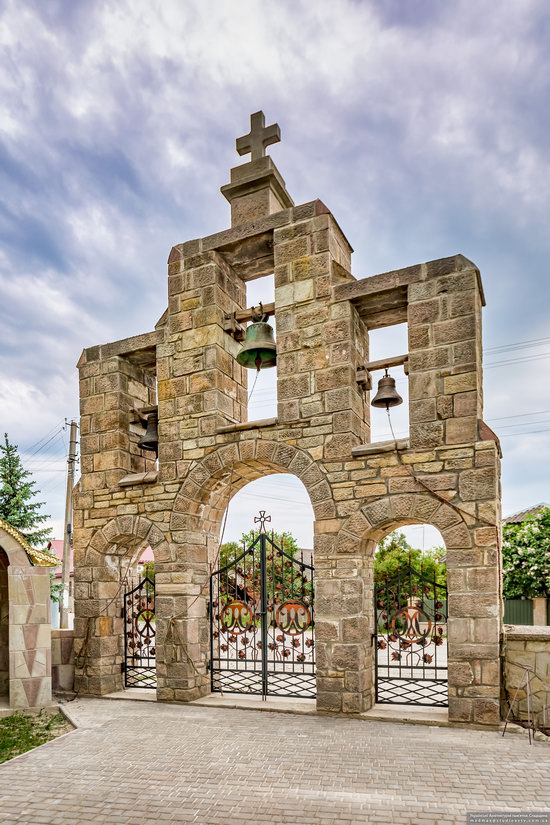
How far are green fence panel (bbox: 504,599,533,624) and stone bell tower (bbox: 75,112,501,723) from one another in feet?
43.8

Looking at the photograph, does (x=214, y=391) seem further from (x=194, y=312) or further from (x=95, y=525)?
(x=95, y=525)

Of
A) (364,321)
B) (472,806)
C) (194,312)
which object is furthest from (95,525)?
(472,806)

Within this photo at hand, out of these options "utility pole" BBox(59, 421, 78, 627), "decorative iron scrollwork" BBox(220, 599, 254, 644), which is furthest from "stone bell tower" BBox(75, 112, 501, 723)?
"utility pole" BBox(59, 421, 78, 627)

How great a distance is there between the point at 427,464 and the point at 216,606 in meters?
3.49

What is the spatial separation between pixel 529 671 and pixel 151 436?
17.9ft

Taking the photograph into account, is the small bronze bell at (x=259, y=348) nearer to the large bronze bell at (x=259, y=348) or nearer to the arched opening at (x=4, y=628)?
the large bronze bell at (x=259, y=348)

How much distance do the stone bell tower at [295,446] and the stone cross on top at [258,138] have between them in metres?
0.02

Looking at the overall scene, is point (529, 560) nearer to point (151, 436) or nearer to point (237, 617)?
point (237, 617)

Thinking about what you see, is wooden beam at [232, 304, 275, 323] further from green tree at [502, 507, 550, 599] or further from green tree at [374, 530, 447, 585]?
green tree at [502, 507, 550, 599]

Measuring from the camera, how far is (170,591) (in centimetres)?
820

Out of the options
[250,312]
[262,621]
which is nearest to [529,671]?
[262,621]

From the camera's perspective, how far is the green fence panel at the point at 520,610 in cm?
1891

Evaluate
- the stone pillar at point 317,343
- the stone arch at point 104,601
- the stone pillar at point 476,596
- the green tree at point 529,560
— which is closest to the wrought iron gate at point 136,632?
the stone arch at point 104,601

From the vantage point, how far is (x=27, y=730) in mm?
6957
